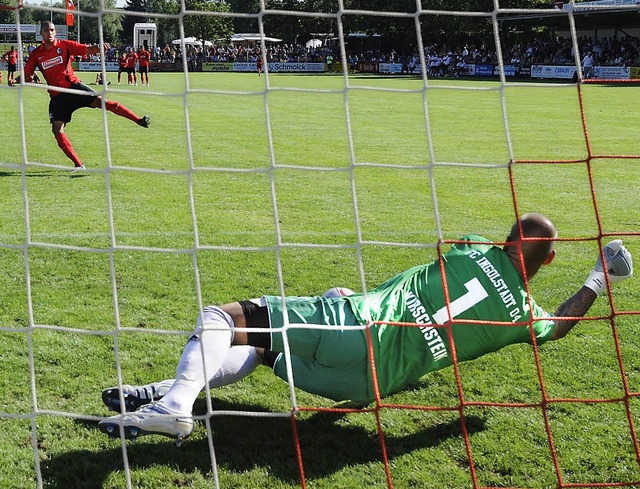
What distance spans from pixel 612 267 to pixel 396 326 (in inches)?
45.6

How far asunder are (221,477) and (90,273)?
2.84 meters

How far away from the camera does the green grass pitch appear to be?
3.18 metres

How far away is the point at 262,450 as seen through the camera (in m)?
3.27

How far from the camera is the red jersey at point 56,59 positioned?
951 cm

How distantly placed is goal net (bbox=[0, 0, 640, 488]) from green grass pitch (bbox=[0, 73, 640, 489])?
2 cm

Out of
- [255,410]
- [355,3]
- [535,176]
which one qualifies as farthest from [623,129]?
[355,3]

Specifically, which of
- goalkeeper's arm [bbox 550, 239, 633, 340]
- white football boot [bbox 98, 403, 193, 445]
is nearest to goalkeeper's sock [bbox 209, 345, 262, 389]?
white football boot [bbox 98, 403, 193, 445]

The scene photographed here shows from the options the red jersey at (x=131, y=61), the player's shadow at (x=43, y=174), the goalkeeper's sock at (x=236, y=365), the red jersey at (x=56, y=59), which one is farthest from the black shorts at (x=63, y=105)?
the red jersey at (x=131, y=61)

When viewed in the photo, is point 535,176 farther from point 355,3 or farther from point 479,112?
point 355,3

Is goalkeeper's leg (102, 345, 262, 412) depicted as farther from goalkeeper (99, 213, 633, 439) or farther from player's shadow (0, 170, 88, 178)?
player's shadow (0, 170, 88, 178)

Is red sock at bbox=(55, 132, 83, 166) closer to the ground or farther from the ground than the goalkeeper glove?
farther from the ground

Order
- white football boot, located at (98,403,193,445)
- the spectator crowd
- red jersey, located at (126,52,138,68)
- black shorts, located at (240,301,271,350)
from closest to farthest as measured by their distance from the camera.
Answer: white football boot, located at (98,403,193,445) → black shorts, located at (240,301,271,350) → red jersey, located at (126,52,138,68) → the spectator crowd

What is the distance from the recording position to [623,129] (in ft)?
49.3

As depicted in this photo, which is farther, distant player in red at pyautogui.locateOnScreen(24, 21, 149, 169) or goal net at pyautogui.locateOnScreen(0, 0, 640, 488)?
distant player in red at pyautogui.locateOnScreen(24, 21, 149, 169)
